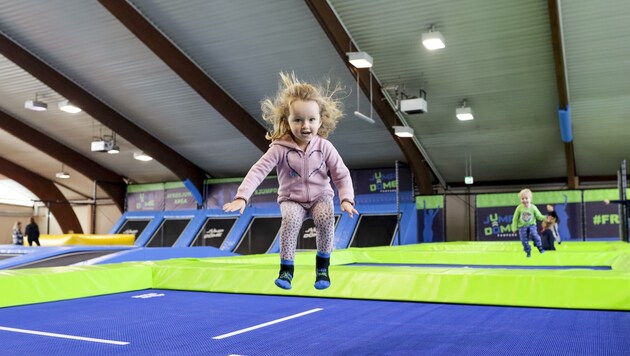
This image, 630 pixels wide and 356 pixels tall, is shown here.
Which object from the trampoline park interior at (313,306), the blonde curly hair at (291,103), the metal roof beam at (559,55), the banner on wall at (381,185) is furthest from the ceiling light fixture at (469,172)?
the blonde curly hair at (291,103)

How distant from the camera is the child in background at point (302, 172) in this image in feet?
5.87

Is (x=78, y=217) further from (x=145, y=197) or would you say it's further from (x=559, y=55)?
(x=559, y=55)

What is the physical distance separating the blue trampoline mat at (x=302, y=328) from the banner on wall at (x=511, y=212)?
10446 mm

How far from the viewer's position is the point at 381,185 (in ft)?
55.2

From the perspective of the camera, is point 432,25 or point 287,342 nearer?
point 287,342

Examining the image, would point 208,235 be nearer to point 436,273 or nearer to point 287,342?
point 436,273

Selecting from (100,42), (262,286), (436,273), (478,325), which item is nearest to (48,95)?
(100,42)

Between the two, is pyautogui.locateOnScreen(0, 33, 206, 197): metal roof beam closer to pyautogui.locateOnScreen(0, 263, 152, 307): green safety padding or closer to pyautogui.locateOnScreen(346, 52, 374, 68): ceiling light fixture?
pyautogui.locateOnScreen(346, 52, 374, 68): ceiling light fixture

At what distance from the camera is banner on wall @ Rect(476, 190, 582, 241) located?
14.5 meters

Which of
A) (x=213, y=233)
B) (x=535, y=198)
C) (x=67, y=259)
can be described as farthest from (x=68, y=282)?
(x=535, y=198)

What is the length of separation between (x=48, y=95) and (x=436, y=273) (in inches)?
522

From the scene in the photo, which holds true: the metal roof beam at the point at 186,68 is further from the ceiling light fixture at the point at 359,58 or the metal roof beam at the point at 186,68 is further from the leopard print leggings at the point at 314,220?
the leopard print leggings at the point at 314,220

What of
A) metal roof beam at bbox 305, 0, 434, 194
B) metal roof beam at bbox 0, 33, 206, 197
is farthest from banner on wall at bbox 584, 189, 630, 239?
metal roof beam at bbox 0, 33, 206, 197

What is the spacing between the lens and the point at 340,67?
1212cm
